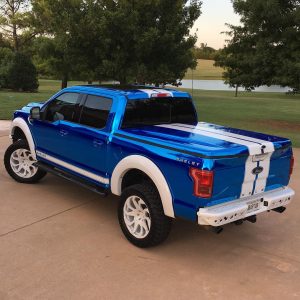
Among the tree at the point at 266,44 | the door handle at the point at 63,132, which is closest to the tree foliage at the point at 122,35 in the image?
the tree at the point at 266,44

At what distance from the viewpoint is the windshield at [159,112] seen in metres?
5.13

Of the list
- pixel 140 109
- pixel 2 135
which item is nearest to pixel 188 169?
pixel 140 109

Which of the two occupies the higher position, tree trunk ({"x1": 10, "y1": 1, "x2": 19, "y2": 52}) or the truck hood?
tree trunk ({"x1": 10, "y1": 1, "x2": 19, "y2": 52})

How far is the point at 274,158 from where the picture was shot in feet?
14.7

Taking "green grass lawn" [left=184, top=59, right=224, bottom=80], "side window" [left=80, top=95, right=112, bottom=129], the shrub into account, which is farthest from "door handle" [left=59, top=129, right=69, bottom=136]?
"green grass lawn" [left=184, top=59, right=224, bottom=80]

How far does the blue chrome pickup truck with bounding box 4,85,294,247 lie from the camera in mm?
4020

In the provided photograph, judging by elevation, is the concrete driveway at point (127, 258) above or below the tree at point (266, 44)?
below

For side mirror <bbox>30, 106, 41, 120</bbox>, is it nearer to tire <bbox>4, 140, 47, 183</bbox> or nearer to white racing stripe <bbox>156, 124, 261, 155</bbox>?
tire <bbox>4, 140, 47, 183</bbox>

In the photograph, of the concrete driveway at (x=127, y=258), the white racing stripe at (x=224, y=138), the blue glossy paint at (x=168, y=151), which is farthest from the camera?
the white racing stripe at (x=224, y=138)

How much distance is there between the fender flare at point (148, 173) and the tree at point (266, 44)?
30.5 ft

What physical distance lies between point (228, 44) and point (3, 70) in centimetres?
2614

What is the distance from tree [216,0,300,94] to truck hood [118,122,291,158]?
336 inches

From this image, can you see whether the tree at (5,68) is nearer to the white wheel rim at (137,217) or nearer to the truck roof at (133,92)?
the truck roof at (133,92)

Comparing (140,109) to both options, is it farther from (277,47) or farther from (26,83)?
(26,83)
